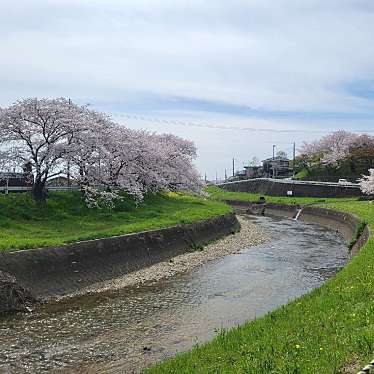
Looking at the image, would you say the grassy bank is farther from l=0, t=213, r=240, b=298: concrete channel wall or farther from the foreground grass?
the foreground grass

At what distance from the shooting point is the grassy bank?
26.3 feet

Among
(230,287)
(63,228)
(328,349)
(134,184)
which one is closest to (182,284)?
(230,287)

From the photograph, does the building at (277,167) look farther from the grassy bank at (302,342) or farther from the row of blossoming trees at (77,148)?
the grassy bank at (302,342)

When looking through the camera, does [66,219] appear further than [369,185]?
No

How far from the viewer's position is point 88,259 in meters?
21.3

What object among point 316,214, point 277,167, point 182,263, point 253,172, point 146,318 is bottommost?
point 316,214

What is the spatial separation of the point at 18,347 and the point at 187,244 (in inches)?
717

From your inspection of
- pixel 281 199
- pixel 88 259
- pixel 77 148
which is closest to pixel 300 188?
pixel 281 199

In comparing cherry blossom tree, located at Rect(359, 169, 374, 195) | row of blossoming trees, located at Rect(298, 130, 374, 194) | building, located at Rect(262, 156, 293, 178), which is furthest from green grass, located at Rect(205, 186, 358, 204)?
building, located at Rect(262, 156, 293, 178)

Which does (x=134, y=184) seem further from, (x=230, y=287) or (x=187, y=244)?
(x=230, y=287)

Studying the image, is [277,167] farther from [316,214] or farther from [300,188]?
[316,214]

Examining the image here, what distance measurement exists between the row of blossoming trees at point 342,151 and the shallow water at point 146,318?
56.4 metres

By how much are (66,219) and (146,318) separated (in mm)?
13627

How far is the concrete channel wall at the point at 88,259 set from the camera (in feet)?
58.9
